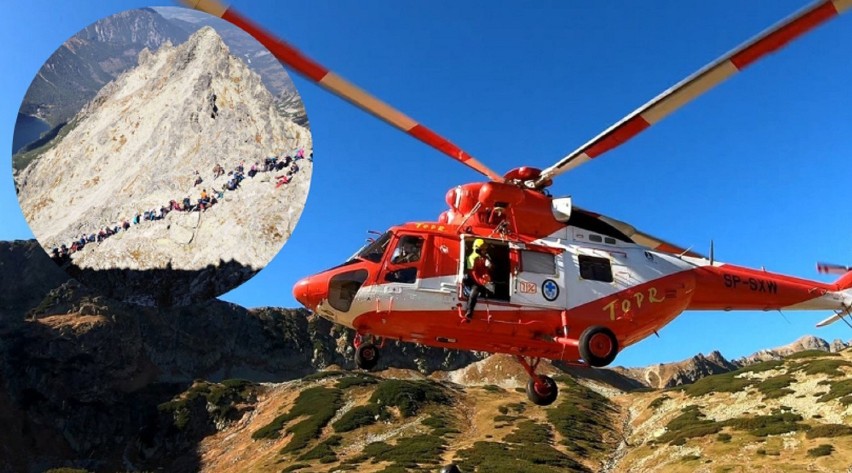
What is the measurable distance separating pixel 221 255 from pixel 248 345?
359ft

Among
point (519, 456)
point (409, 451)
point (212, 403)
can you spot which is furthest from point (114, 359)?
point (519, 456)

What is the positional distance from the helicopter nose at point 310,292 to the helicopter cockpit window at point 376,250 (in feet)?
4.37

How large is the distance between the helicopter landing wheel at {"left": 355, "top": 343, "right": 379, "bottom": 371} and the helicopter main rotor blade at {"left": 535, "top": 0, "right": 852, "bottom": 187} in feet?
22.9

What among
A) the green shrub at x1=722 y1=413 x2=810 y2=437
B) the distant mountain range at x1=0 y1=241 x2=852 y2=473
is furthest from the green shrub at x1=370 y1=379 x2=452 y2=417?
the green shrub at x1=722 y1=413 x2=810 y2=437

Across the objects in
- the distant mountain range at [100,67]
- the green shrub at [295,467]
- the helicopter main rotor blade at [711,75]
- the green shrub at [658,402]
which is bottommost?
the green shrub at [295,467]

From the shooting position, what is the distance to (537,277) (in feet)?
46.2

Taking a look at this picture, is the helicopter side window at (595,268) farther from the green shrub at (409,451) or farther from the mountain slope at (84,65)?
the green shrub at (409,451)

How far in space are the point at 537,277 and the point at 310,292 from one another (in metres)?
5.64

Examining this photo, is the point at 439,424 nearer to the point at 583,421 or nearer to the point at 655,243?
the point at 583,421

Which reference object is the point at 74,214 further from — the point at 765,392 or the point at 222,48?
the point at 765,392

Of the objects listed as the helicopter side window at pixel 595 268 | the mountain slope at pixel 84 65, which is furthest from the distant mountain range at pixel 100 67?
the helicopter side window at pixel 595 268

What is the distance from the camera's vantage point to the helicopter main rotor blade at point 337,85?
9.94 m

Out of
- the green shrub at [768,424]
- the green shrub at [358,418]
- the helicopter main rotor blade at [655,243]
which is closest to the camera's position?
the helicopter main rotor blade at [655,243]

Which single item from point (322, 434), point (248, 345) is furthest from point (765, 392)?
point (248, 345)
